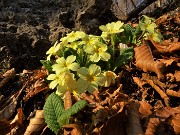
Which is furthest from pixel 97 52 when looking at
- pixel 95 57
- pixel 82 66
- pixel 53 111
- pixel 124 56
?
pixel 53 111

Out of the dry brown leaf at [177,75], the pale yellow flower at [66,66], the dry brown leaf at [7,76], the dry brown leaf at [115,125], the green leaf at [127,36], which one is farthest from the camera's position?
the green leaf at [127,36]

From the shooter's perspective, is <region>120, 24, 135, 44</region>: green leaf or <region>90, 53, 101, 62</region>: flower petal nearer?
<region>90, 53, 101, 62</region>: flower petal

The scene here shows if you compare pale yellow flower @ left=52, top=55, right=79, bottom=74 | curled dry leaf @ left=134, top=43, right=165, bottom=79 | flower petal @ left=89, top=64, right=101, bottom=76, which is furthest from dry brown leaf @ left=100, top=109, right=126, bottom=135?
curled dry leaf @ left=134, top=43, right=165, bottom=79

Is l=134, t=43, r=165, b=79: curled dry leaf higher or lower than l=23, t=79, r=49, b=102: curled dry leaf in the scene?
higher

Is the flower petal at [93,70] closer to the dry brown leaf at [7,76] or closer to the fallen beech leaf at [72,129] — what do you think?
the fallen beech leaf at [72,129]

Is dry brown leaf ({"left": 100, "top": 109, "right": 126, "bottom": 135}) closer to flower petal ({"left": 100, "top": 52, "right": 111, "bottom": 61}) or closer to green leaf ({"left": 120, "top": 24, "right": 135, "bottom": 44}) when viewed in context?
flower petal ({"left": 100, "top": 52, "right": 111, "bottom": 61})

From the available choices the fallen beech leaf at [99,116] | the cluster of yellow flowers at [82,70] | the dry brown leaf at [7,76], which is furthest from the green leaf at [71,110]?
the dry brown leaf at [7,76]
